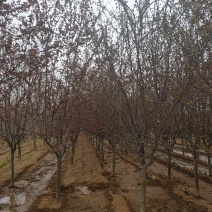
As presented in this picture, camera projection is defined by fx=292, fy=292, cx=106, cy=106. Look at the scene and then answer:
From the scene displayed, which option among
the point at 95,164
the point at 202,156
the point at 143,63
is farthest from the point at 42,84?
the point at 202,156

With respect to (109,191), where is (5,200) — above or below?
below

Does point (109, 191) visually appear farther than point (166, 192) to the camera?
No

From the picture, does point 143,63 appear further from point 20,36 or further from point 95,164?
point 95,164

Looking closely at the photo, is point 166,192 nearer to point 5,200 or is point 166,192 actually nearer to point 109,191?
point 109,191

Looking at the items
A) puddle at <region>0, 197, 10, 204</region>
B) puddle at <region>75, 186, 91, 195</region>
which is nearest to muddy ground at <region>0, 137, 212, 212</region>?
puddle at <region>75, 186, 91, 195</region>

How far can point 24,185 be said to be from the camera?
17.1 metres

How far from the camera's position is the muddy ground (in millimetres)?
12410

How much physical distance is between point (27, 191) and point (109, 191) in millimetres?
4496

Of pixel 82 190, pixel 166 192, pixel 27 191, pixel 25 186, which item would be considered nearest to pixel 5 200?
pixel 27 191

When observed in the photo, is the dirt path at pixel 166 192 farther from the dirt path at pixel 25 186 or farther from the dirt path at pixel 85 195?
the dirt path at pixel 25 186

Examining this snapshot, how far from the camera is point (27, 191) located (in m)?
15.7

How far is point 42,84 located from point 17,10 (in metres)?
6.92

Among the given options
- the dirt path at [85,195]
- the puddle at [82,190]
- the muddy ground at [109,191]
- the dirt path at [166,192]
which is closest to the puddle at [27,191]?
the muddy ground at [109,191]

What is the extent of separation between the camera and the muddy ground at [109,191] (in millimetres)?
12410
